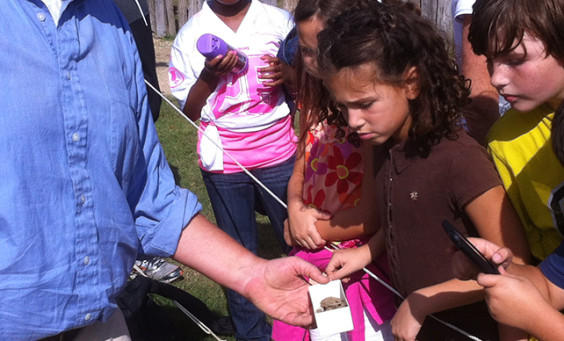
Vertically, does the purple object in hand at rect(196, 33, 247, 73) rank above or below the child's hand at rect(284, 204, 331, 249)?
above

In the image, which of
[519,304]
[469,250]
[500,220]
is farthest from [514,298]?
[500,220]

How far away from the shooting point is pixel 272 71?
3.37 m

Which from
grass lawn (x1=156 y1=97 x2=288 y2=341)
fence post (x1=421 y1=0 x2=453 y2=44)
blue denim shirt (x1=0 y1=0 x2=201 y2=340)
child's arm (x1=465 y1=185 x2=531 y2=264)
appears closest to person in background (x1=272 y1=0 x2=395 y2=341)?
child's arm (x1=465 y1=185 x2=531 y2=264)

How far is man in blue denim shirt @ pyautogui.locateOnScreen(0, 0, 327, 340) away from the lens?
1.50 meters

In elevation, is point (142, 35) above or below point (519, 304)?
below

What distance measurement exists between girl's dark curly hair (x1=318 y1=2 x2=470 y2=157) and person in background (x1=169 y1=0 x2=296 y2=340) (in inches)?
52.1

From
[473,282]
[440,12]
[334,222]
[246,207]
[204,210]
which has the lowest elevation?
[204,210]

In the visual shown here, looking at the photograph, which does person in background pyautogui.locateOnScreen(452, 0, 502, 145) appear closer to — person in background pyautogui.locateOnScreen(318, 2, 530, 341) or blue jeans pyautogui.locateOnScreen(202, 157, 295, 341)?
person in background pyautogui.locateOnScreen(318, 2, 530, 341)

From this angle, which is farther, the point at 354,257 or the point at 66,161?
the point at 354,257

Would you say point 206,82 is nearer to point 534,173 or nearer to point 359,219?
point 359,219

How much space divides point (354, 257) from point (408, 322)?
1.18ft

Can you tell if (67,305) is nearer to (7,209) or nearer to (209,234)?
(7,209)

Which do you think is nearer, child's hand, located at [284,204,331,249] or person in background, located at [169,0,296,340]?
child's hand, located at [284,204,331,249]

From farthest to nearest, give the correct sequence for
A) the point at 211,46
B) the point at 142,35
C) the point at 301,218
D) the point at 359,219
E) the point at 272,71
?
the point at 142,35 < the point at 272,71 < the point at 211,46 < the point at 301,218 < the point at 359,219
